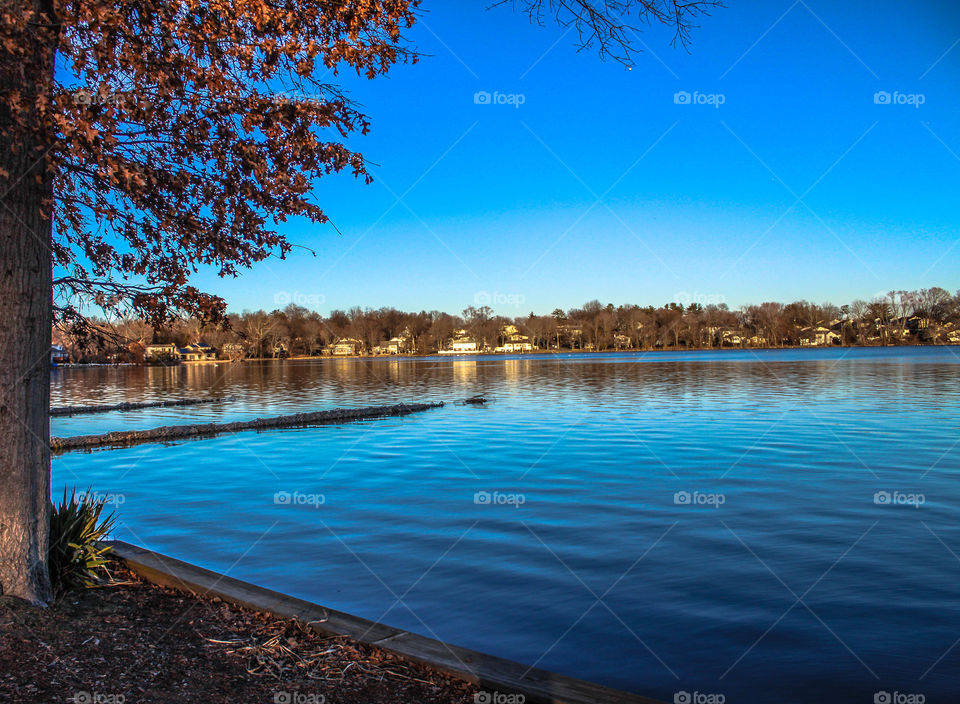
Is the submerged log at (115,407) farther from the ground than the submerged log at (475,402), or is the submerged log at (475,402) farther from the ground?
the submerged log at (475,402)

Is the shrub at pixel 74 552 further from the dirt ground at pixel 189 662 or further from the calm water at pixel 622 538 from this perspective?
the calm water at pixel 622 538

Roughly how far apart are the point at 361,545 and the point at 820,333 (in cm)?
21244

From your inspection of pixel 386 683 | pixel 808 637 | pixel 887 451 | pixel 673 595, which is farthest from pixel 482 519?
pixel 887 451

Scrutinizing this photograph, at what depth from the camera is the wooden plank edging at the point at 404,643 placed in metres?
4.26

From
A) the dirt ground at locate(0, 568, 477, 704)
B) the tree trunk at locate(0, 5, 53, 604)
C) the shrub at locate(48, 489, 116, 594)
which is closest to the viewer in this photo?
the dirt ground at locate(0, 568, 477, 704)

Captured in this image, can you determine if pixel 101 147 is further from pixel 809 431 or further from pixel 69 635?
pixel 809 431

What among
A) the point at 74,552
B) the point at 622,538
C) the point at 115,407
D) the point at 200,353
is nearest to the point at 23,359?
Result: the point at 74,552

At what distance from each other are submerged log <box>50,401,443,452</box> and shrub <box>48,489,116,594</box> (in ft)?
50.7

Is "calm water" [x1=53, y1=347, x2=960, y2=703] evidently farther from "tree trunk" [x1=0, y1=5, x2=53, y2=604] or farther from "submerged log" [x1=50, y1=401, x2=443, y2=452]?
"tree trunk" [x1=0, y1=5, x2=53, y2=604]

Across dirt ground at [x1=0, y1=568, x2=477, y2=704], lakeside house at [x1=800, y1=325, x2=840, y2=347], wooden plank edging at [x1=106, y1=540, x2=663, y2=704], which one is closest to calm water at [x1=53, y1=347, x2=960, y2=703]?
wooden plank edging at [x1=106, y1=540, x2=663, y2=704]

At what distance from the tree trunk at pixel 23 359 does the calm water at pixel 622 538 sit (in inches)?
122

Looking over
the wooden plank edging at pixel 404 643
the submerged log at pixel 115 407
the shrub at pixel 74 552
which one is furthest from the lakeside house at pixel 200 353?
the wooden plank edging at pixel 404 643

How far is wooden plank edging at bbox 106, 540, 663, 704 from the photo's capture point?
426 cm

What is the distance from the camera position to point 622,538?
10117mm
